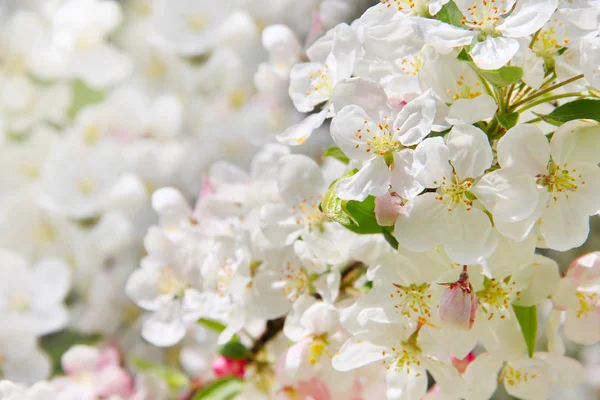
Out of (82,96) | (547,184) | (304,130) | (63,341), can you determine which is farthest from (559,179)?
(82,96)

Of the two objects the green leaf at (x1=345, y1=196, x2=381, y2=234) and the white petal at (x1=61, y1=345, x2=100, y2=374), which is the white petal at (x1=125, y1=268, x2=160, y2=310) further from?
the green leaf at (x1=345, y1=196, x2=381, y2=234)

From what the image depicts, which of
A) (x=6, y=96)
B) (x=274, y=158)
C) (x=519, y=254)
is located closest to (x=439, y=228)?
(x=519, y=254)

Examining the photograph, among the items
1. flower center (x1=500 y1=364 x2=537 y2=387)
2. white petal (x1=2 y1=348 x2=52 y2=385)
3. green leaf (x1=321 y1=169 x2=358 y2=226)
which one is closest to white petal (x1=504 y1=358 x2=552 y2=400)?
flower center (x1=500 y1=364 x2=537 y2=387)

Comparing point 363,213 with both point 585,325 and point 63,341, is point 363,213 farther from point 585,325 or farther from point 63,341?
point 63,341

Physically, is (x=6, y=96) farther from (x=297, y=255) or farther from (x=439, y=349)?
(x=439, y=349)

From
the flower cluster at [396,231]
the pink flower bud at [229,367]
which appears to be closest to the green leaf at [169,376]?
the flower cluster at [396,231]

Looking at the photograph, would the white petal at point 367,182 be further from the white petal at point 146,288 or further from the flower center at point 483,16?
the white petal at point 146,288
